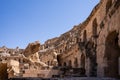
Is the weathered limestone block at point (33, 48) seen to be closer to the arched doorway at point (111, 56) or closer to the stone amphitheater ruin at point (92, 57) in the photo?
the stone amphitheater ruin at point (92, 57)

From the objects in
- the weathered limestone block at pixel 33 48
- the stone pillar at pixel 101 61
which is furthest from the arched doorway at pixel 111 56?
the weathered limestone block at pixel 33 48

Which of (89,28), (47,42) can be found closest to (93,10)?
(89,28)

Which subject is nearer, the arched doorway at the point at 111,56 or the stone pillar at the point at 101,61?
the arched doorway at the point at 111,56

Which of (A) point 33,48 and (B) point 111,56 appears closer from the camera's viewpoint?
(B) point 111,56

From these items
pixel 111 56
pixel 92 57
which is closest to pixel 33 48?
pixel 92 57

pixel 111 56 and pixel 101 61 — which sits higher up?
pixel 111 56

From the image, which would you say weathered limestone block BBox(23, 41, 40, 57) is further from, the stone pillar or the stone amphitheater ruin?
the stone pillar

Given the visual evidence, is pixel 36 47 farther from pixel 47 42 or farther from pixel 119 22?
pixel 47 42

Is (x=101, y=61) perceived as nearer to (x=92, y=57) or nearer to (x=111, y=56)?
(x=111, y=56)

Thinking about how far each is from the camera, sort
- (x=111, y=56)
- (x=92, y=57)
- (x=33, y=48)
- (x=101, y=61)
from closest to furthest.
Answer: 1. (x=111, y=56)
2. (x=101, y=61)
3. (x=92, y=57)
4. (x=33, y=48)

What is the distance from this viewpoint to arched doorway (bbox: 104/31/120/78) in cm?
1341

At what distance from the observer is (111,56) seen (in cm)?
1357

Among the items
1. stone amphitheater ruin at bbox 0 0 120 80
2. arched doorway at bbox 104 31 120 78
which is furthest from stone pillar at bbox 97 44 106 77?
arched doorway at bbox 104 31 120 78

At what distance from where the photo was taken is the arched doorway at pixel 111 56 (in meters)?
13.4
